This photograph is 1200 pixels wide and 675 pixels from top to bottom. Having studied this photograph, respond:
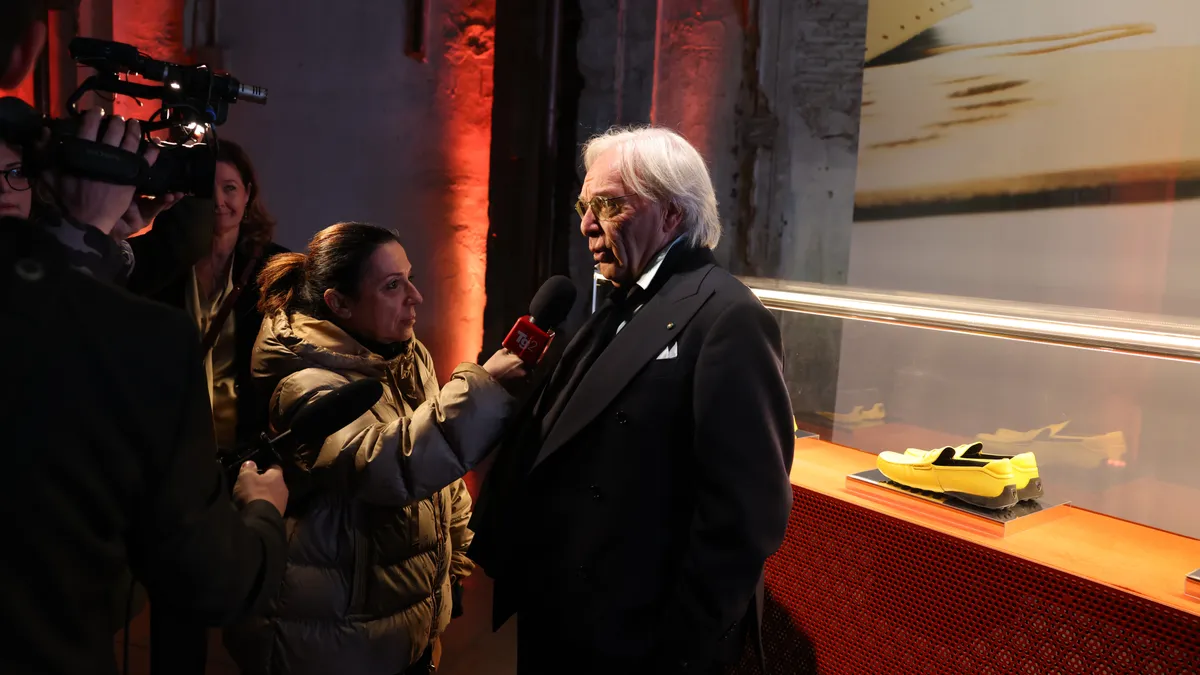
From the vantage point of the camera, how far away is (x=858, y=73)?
11.1 feet

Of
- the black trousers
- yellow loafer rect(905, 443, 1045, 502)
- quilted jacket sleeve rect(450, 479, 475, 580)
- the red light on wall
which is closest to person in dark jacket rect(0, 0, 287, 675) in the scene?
quilted jacket sleeve rect(450, 479, 475, 580)

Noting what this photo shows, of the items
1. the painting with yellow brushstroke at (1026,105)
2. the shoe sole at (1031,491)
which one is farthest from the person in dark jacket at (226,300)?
the painting with yellow brushstroke at (1026,105)

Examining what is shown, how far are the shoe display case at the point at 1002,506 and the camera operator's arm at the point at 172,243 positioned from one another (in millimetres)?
1619

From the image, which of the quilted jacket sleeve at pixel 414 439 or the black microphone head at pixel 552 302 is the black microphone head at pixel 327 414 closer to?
the quilted jacket sleeve at pixel 414 439

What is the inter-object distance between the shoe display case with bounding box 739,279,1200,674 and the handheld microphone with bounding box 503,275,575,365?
874mm

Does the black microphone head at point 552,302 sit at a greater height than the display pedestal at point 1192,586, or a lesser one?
greater

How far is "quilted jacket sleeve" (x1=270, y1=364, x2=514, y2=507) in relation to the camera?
1776 mm

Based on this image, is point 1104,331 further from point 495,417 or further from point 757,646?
point 495,417

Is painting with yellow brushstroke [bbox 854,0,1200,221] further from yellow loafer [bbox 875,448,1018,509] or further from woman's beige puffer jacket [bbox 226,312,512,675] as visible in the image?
woman's beige puffer jacket [bbox 226,312,512,675]

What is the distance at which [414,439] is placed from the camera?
1.79 m

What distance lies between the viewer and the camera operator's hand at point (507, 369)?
1850 millimetres

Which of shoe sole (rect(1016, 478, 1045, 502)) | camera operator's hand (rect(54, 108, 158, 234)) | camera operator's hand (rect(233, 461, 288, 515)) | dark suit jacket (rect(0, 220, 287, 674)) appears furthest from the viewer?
shoe sole (rect(1016, 478, 1045, 502))

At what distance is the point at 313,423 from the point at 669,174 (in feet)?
3.00

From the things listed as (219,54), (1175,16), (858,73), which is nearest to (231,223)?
(219,54)
